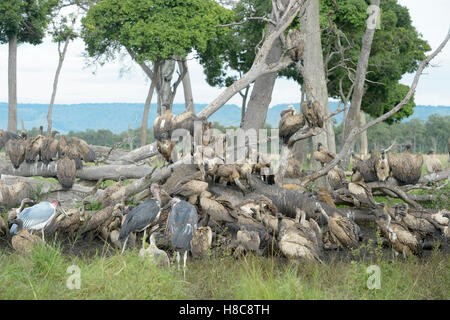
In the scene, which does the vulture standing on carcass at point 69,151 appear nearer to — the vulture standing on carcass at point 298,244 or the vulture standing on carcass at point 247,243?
the vulture standing on carcass at point 247,243

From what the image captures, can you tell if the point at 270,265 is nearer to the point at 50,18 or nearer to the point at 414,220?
the point at 414,220

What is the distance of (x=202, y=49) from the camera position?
2078cm

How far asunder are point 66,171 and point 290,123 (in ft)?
15.3

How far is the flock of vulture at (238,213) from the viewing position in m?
6.83

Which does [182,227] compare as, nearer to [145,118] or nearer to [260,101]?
[260,101]

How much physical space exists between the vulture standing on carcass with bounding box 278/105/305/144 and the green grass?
3490 mm

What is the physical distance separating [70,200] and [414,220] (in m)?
6.91

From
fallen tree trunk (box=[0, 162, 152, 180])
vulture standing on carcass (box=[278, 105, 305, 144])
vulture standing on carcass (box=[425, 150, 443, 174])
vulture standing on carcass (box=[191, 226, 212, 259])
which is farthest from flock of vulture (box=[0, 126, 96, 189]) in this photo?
vulture standing on carcass (box=[425, 150, 443, 174])

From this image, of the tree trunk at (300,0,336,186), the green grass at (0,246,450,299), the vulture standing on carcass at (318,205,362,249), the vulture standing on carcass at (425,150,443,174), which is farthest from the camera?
the tree trunk at (300,0,336,186)

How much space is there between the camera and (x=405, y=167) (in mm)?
10242

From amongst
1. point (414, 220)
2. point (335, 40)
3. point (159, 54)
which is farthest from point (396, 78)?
point (414, 220)

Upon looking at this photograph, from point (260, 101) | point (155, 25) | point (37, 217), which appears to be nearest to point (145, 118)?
point (155, 25)

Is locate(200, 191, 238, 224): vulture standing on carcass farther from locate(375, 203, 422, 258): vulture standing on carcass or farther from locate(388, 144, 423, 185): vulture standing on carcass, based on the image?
Result: locate(388, 144, 423, 185): vulture standing on carcass

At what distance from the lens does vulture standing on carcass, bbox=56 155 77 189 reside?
1020 cm
